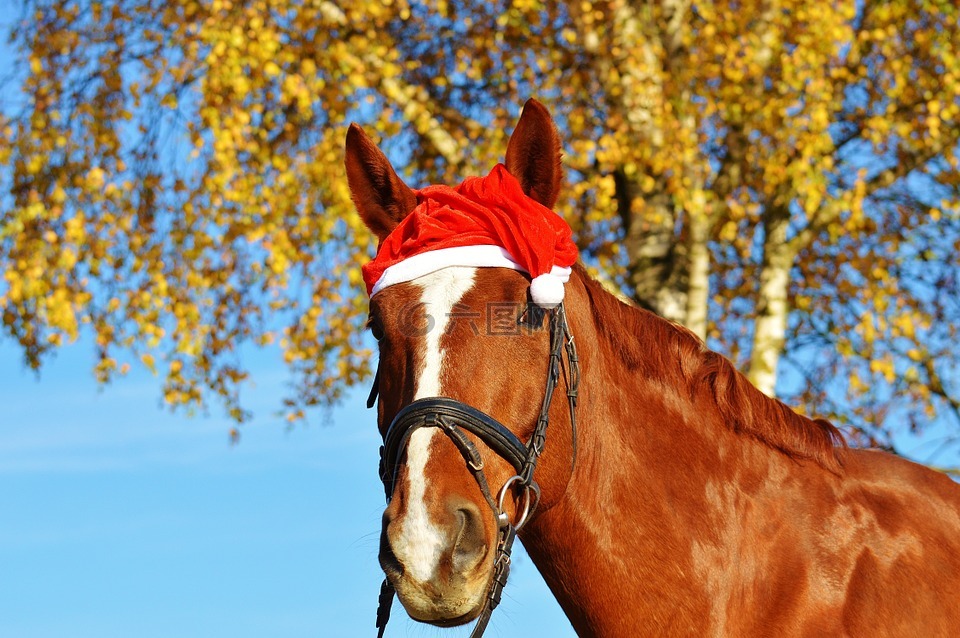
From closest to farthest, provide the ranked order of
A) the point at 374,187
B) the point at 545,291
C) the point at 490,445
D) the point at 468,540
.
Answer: the point at 468,540
the point at 490,445
the point at 545,291
the point at 374,187

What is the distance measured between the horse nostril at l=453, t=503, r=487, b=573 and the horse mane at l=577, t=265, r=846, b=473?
2.92 feet

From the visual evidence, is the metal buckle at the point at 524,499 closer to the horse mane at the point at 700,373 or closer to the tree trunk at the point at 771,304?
the horse mane at the point at 700,373

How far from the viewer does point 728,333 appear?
13195mm

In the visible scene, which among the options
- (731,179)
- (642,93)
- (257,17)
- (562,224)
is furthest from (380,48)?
(562,224)

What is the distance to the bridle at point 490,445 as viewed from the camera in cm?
238

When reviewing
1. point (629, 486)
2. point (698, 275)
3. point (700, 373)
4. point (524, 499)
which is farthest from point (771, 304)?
point (524, 499)

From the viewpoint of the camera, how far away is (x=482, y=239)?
271cm

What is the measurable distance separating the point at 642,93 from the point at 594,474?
22.6 feet

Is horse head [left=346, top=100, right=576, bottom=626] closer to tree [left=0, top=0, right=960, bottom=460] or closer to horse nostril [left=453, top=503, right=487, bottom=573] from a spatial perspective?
horse nostril [left=453, top=503, right=487, bottom=573]

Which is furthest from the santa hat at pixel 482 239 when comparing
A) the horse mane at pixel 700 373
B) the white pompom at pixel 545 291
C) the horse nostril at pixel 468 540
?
the horse nostril at pixel 468 540

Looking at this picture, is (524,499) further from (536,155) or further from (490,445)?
(536,155)

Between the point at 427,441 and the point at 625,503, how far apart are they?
752 mm

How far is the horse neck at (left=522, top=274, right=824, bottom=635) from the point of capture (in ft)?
9.02

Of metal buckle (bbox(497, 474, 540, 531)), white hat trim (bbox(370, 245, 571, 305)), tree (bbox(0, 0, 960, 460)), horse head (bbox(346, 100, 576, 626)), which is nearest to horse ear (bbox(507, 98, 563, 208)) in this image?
horse head (bbox(346, 100, 576, 626))
